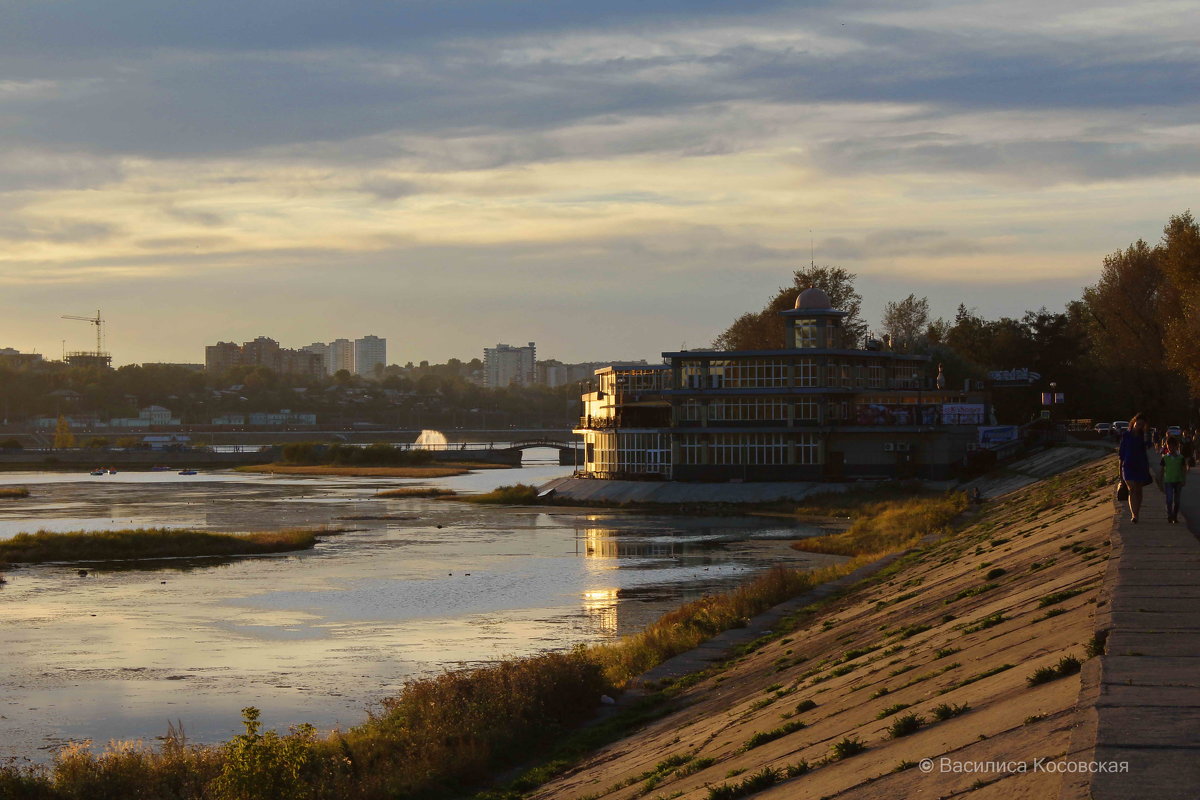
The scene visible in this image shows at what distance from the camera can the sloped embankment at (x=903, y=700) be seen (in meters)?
13.5

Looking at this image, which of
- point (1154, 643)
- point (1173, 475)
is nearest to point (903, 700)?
point (1154, 643)

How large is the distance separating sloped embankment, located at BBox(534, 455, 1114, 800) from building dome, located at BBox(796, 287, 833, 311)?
79041 mm

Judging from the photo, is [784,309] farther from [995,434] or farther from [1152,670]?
[1152,670]

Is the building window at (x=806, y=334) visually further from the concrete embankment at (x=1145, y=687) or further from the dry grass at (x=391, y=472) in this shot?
the concrete embankment at (x=1145, y=687)

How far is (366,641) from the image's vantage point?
42.8m

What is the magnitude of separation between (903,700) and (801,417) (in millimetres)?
90995

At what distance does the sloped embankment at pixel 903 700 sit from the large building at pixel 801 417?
70474 mm

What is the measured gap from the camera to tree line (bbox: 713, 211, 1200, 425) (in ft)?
268

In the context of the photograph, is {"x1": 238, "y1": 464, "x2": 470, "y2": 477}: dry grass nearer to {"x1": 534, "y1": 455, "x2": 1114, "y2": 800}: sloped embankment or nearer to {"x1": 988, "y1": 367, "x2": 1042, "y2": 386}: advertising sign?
{"x1": 988, "y1": 367, "x2": 1042, "y2": 386}: advertising sign

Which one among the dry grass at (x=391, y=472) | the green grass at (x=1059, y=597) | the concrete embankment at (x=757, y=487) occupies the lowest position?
the dry grass at (x=391, y=472)

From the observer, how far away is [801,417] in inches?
4296

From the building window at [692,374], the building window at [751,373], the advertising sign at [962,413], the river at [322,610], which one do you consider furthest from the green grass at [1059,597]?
the building window at [692,374]

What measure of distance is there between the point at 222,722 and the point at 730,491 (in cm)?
7761

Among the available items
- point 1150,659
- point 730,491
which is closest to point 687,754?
→ point 1150,659
